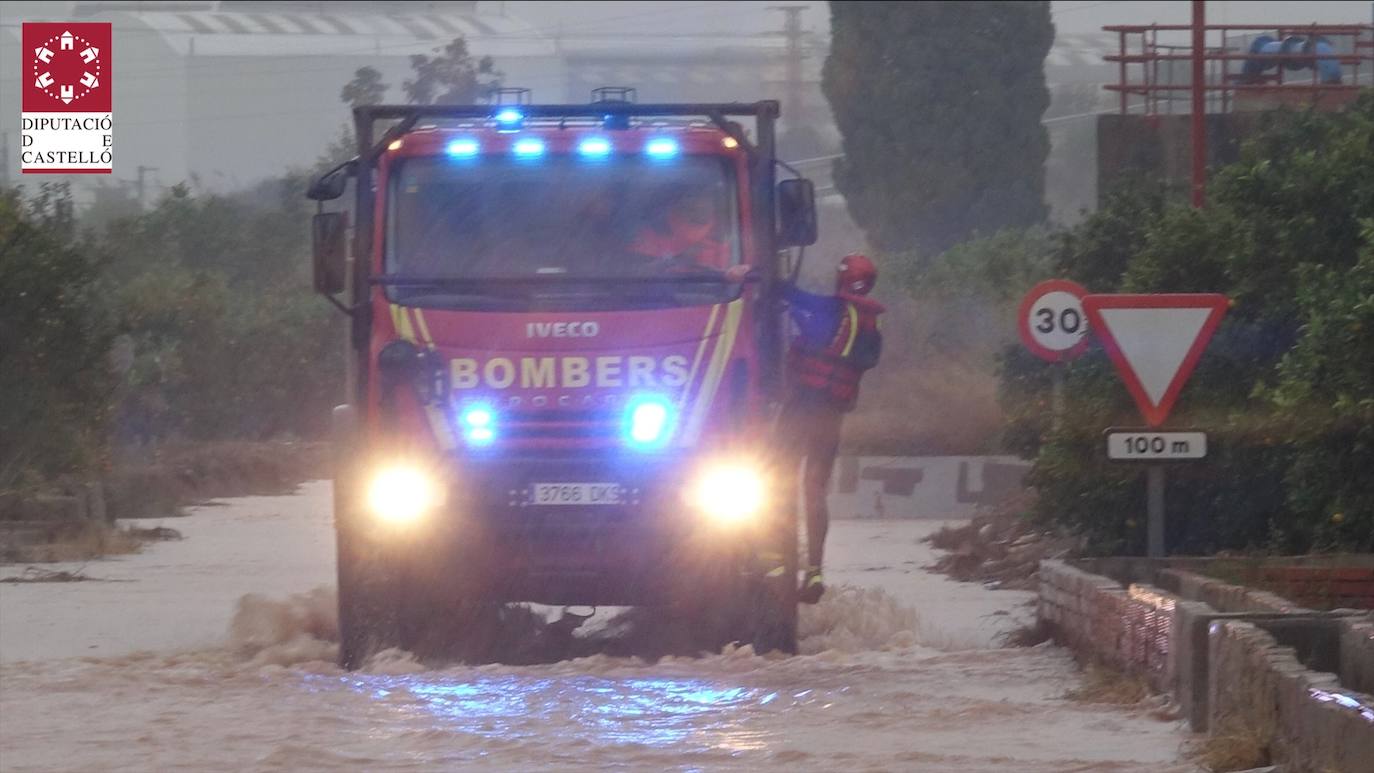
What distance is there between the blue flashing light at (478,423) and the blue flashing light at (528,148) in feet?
4.33

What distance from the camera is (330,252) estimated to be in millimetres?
11008

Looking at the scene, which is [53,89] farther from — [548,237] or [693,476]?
[693,476]

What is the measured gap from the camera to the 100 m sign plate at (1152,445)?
34.7 ft

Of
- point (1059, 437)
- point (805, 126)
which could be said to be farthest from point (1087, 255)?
point (805, 126)

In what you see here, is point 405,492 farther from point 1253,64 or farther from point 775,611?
point 1253,64

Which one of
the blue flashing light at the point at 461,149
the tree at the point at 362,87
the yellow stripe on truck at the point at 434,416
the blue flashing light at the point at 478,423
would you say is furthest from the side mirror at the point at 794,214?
the tree at the point at 362,87

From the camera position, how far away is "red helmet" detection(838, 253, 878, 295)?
11.6m

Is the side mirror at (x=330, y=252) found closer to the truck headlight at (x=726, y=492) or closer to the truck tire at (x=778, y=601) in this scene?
the truck headlight at (x=726, y=492)

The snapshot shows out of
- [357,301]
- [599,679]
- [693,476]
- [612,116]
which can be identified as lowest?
[599,679]

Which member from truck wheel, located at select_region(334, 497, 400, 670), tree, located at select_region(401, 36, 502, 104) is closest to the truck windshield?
truck wheel, located at select_region(334, 497, 400, 670)

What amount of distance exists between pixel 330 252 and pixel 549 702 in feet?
8.52

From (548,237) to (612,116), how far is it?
0.79m

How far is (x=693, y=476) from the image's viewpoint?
1060cm

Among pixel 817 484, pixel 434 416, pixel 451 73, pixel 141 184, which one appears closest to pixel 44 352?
pixel 817 484
